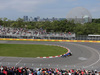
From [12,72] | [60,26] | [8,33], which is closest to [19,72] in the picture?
[12,72]

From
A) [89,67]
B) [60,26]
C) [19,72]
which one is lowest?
[89,67]

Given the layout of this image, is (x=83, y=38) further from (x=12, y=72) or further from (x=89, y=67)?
(x=12, y=72)

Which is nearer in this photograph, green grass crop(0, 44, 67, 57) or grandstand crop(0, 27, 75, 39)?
green grass crop(0, 44, 67, 57)

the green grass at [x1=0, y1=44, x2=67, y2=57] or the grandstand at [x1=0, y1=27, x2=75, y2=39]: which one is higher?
the grandstand at [x1=0, y1=27, x2=75, y2=39]

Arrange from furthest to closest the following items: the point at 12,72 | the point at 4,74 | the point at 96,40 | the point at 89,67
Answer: the point at 96,40
the point at 89,67
the point at 12,72
the point at 4,74

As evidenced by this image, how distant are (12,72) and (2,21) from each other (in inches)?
2680

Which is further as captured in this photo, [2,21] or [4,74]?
[2,21]

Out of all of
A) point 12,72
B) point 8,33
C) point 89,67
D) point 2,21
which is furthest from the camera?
point 2,21

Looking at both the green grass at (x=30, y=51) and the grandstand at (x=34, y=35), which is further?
the grandstand at (x=34, y=35)

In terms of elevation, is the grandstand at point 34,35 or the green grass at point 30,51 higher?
the grandstand at point 34,35

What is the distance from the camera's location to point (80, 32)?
48.2 meters

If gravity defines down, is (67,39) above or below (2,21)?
below

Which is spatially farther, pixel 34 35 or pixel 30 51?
pixel 34 35

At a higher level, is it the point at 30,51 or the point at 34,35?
the point at 34,35
